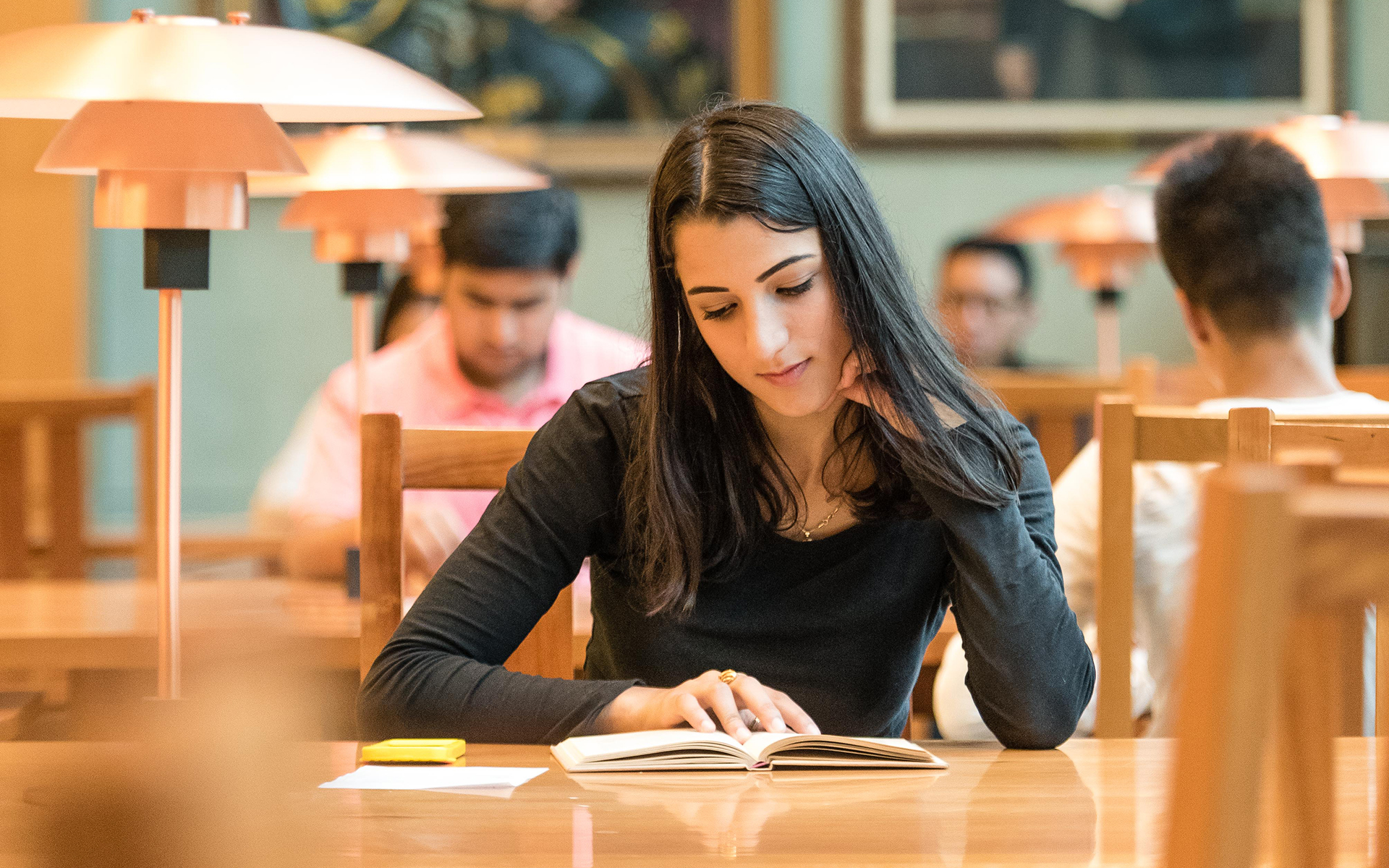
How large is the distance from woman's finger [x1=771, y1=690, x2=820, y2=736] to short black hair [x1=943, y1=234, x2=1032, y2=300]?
3193 mm

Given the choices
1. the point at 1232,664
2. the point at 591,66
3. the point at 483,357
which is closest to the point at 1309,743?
the point at 1232,664

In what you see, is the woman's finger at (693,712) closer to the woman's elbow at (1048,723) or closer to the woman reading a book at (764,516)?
the woman reading a book at (764,516)

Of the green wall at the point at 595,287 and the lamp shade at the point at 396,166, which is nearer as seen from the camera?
the lamp shade at the point at 396,166

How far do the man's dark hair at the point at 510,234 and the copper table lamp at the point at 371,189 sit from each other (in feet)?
0.82

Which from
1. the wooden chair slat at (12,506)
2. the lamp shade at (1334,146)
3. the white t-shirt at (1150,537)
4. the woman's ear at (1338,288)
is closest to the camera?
the white t-shirt at (1150,537)

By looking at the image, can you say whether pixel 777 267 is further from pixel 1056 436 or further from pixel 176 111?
pixel 1056 436

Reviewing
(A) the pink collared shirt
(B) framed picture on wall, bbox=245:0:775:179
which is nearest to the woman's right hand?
(A) the pink collared shirt

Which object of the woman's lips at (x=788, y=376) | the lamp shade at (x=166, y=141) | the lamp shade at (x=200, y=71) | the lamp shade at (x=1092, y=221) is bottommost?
the woman's lips at (x=788, y=376)

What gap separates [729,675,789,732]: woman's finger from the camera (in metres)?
1.06

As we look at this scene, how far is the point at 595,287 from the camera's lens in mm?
4480

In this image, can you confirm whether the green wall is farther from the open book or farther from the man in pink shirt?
the open book

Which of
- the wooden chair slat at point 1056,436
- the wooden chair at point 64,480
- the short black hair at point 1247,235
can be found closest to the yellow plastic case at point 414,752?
the short black hair at point 1247,235

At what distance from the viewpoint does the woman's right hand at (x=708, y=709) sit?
1055 millimetres

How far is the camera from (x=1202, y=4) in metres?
4.34
